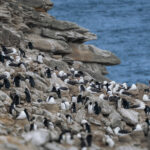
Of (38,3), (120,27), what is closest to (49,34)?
(38,3)

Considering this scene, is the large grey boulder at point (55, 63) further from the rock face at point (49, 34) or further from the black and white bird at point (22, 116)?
the black and white bird at point (22, 116)

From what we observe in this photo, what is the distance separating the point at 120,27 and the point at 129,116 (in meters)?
72.3

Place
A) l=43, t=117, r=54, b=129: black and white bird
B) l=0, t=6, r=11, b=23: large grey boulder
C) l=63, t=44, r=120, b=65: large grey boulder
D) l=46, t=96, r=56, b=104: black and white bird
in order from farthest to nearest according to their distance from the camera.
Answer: l=63, t=44, r=120, b=65: large grey boulder, l=0, t=6, r=11, b=23: large grey boulder, l=46, t=96, r=56, b=104: black and white bird, l=43, t=117, r=54, b=129: black and white bird

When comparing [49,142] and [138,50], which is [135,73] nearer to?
[138,50]

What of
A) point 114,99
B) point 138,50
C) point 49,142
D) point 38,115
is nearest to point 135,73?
point 138,50

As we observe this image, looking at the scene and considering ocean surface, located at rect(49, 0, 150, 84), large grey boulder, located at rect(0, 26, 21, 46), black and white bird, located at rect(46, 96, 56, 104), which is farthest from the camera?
ocean surface, located at rect(49, 0, 150, 84)

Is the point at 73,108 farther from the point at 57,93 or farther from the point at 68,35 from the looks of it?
the point at 68,35

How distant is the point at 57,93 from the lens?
34.3 metres

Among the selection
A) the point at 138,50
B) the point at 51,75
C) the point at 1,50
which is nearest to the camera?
the point at 51,75

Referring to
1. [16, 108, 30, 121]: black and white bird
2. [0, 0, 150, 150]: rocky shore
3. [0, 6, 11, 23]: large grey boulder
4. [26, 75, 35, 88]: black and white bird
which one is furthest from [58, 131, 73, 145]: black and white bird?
[0, 6, 11, 23]: large grey boulder

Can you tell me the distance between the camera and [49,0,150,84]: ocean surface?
7744cm

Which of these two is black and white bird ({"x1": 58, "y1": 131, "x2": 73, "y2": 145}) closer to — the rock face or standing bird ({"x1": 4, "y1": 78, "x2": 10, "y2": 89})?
standing bird ({"x1": 4, "y1": 78, "x2": 10, "y2": 89})

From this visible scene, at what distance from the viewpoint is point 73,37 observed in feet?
155

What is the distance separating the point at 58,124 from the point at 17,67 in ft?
29.1
